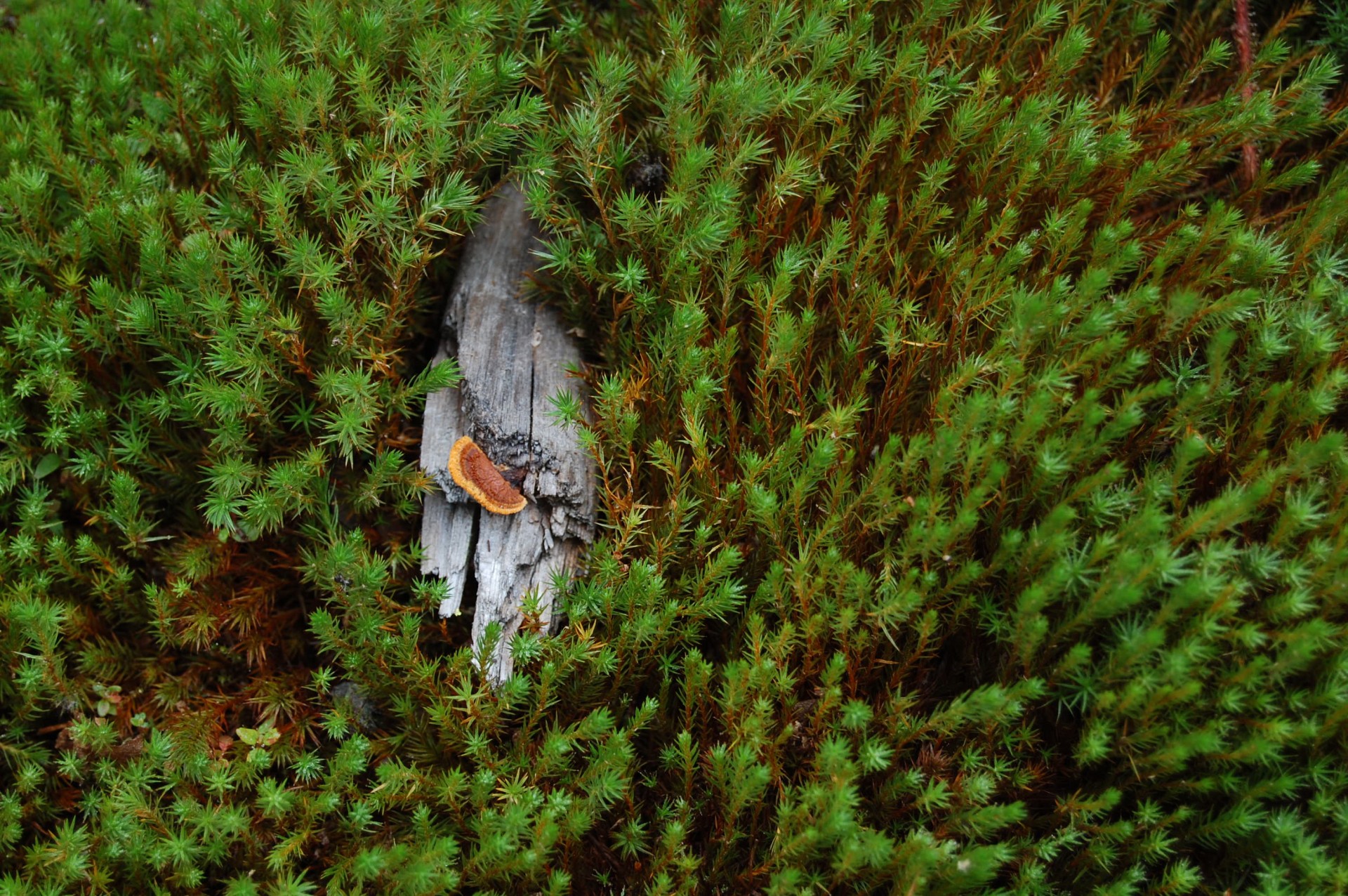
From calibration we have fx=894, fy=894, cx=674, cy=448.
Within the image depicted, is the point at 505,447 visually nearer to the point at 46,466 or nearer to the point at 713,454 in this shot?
the point at 713,454

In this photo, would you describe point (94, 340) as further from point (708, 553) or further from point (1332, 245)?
point (1332, 245)

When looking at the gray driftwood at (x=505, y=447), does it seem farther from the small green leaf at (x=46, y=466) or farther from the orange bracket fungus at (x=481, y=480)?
the small green leaf at (x=46, y=466)

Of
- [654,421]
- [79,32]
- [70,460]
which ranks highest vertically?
[79,32]

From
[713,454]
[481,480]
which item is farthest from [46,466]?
[713,454]

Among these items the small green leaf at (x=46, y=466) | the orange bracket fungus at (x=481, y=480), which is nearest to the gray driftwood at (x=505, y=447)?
the orange bracket fungus at (x=481, y=480)

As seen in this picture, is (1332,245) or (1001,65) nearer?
(1332,245)

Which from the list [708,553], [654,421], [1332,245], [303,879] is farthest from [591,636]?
[1332,245]

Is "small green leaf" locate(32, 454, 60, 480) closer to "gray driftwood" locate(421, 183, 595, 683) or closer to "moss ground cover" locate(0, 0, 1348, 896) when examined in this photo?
"moss ground cover" locate(0, 0, 1348, 896)
